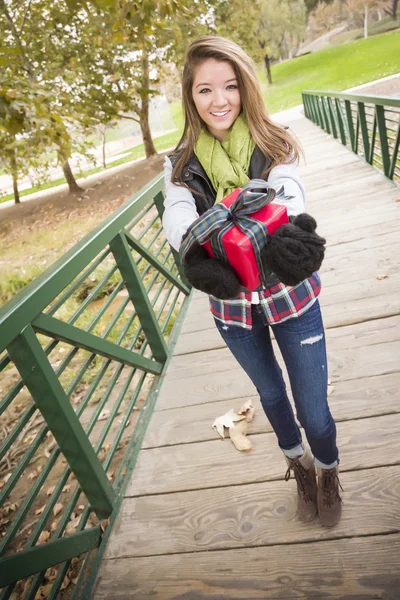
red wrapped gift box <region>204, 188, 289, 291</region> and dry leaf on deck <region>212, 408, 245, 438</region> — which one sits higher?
red wrapped gift box <region>204, 188, 289, 291</region>

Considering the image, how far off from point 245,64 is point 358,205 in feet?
12.3

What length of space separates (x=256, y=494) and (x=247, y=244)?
1326 millimetres

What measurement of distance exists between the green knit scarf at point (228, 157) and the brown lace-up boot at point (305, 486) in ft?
3.67

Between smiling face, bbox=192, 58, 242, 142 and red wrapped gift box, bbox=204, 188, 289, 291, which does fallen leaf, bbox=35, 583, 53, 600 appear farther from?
smiling face, bbox=192, 58, 242, 142

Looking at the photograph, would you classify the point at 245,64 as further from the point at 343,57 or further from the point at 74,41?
the point at 343,57

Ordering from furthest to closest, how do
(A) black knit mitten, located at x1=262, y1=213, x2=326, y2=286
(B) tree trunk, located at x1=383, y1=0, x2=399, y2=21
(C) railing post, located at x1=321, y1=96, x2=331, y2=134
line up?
(B) tree trunk, located at x1=383, y1=0, x2=399, y2=21, (C) railing post, located at x1=321, y1=96, x2=331, y2=134, (A) black knit mitten, located at x1=262, y1=213, x2=326, y2=286

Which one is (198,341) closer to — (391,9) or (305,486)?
(305,486)

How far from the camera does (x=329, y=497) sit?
1.64m

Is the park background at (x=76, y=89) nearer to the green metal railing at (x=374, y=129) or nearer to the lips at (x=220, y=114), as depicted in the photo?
the lips at (x=220, y=114)

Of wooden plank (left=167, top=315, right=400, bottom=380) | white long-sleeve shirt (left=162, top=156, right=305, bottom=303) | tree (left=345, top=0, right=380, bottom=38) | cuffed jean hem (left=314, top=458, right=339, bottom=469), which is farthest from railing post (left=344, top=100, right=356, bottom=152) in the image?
tree (left=345, top=0, right=380, bottom=38)

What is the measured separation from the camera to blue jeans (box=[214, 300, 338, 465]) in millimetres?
1397

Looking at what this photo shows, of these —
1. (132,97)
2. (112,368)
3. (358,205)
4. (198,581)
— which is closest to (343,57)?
(132,97)

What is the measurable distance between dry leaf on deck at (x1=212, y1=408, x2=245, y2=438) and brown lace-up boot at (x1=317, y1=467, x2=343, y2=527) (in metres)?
0.69

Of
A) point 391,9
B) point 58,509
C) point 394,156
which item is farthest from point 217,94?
point 391,9
